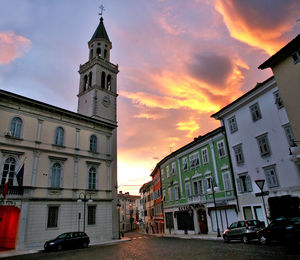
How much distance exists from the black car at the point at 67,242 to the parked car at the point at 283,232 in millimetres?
15418

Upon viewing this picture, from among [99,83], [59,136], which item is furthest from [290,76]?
[99,83]

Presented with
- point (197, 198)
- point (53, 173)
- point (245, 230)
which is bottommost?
point (245, 230)

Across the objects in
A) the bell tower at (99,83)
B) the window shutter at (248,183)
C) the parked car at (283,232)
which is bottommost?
the parked car at (283,232)

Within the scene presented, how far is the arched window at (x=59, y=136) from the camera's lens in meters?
26.4

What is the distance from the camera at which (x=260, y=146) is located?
886 inches

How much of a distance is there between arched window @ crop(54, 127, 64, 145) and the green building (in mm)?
17827

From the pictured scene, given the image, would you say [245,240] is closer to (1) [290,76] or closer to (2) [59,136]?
(1) [290,76]

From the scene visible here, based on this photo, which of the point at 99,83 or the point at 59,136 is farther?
the point at 99,83

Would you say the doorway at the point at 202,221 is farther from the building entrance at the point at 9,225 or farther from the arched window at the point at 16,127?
the arched window at the point at 16,127

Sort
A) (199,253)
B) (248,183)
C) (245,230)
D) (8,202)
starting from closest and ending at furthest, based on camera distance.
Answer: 1. (199,253)
2. (245,230)
3. (8,202)
4. (248,183)

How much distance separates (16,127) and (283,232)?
2516cm

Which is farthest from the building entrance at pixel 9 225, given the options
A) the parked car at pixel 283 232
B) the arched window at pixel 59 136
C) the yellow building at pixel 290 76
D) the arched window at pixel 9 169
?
the yellow building at pixel 290 76

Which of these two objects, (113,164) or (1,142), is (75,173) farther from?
(1,142)

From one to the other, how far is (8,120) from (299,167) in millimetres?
27849
